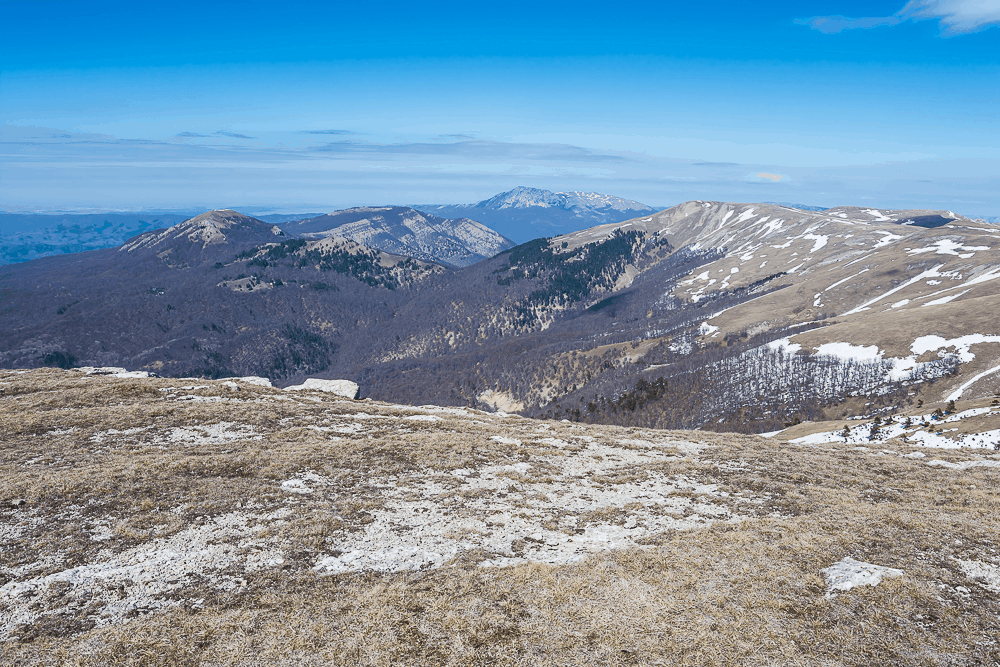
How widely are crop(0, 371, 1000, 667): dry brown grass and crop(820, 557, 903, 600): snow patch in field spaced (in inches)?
14.1

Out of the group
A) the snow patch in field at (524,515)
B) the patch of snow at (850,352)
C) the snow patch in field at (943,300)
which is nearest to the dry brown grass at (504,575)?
the snow patch in field at (524,515)

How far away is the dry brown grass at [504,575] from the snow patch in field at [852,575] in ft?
1.17

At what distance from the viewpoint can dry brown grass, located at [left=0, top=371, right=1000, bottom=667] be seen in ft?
46.4

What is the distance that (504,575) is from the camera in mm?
18281

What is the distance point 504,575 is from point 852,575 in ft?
41.3

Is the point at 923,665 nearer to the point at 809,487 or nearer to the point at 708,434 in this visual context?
the point at 809,487

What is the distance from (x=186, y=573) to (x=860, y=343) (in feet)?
571

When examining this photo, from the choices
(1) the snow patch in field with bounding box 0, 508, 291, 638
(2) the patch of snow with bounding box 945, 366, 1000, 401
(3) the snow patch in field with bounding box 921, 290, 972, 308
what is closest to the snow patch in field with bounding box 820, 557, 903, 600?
(1) the snow patch in field with bounding box 0, 508, 291, 638

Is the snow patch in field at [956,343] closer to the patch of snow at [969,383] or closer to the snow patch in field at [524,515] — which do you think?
the patch of snow at [969,383]

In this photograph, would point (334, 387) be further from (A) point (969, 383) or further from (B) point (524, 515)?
(A) point (969, 383)

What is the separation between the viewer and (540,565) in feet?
62.4

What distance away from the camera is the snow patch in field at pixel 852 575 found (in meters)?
16.9

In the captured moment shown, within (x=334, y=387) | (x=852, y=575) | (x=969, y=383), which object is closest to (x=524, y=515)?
(x=852, y=575)

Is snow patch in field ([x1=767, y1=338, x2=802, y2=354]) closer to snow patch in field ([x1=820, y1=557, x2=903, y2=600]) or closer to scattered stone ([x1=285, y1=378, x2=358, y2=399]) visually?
scattered stone ([x1=285, y1=378, x2=358, y2=399])
